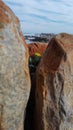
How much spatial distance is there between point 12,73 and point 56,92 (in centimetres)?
86

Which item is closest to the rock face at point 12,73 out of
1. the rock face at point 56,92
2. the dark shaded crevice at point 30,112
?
the rock face at point 56,92

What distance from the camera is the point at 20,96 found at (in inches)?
227

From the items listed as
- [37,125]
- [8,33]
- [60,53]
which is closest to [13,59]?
[8,33]

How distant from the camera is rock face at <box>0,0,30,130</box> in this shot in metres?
5.48

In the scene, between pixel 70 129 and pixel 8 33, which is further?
pixel 70 129

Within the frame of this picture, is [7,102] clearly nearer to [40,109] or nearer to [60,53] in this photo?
[40,109]

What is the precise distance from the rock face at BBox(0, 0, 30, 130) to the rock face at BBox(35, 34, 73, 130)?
30 centimetres

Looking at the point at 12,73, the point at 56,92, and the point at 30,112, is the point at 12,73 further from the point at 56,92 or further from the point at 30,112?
the point at 30,112

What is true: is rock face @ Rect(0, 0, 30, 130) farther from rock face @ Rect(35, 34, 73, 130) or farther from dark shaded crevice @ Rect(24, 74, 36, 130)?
dark shaded crevice @ Rect(24, 74, 36, 130)

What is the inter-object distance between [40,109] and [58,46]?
1.08m

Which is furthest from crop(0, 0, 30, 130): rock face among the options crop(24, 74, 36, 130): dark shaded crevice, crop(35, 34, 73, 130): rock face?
crop(24, 74, 36, 130): dark shaded crevice

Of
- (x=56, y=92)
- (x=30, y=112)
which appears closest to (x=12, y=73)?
(x=56, y=92)

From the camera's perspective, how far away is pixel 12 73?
18.2 ft

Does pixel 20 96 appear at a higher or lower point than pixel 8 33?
lower
